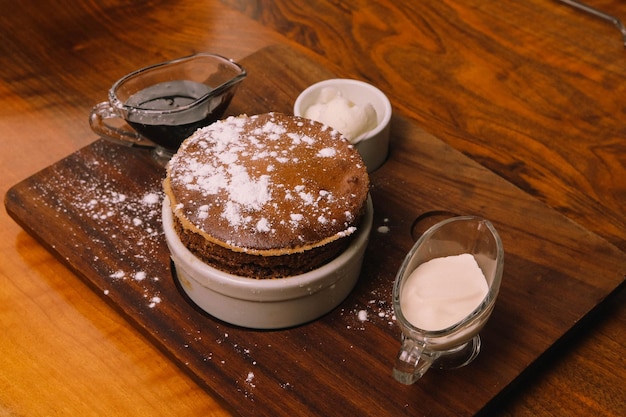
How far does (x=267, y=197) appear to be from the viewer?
1.09 metres

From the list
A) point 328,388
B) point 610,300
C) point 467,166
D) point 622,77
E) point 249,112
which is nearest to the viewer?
point 328,388

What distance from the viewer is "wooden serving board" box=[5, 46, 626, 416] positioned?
1.07 meters

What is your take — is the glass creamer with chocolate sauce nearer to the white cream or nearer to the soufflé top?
the soufflé top

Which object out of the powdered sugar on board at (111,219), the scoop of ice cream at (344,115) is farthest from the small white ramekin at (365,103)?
the powdered sugar on board at (111,219)

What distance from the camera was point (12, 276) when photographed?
1256 mm

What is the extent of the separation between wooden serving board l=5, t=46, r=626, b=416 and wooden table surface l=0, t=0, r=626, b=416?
1.7 inches

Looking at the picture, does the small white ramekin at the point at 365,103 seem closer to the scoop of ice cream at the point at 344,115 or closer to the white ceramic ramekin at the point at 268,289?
the scoop of ice cream at the point at 344,115

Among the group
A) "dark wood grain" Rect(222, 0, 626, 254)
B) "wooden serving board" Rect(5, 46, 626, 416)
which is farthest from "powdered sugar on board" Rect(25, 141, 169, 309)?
"dark wood grain" Rect(222, 0, 626, 254)

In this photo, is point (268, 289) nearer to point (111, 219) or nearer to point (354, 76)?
point (111, 219)

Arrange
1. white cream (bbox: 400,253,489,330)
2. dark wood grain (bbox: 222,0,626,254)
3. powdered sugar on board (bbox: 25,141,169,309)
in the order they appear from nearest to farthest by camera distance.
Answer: white cream (bbox: 400,253,489,330)
powdered sugar on board (bbox: 25,141,169,309)
dark wood grain (bbox: 222,0,626,254)

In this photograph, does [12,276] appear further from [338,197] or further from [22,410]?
[338,197]

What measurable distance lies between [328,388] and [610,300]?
434 mm

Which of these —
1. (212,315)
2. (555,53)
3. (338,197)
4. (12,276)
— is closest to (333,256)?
(338,197)

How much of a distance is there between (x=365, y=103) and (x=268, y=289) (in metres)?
0.47
